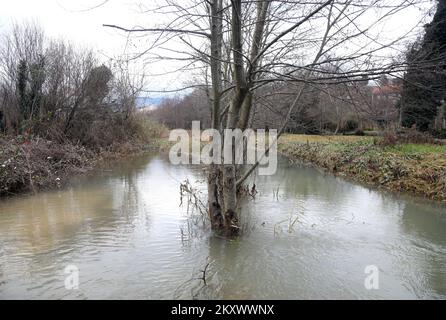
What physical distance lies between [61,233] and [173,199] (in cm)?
319

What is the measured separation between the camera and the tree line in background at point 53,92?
14.6m

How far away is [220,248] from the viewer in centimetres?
583

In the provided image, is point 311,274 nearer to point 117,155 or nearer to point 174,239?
point 174,239

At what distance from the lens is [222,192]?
650cm

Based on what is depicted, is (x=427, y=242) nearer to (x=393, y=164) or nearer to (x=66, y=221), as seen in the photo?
(x=393, y=164)

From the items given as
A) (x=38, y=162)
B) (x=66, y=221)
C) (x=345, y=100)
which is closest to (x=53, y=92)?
(x=38, y=162)

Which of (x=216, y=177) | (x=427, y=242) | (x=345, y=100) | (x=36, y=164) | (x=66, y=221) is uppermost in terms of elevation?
(x=345, y=100)

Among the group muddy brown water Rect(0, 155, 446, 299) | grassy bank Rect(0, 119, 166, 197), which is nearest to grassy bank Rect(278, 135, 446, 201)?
muddy brown water Rect(0, 155, 446, 299)

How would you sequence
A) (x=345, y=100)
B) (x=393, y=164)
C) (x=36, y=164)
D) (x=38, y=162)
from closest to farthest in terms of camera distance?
(x=345, y=100), (x=36, y=164), (x=38, y=162), (x=393, y=164)

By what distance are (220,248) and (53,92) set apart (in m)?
12.5

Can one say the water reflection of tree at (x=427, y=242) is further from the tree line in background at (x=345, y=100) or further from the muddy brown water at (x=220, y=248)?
the tree line in background at (x=345, y=100)

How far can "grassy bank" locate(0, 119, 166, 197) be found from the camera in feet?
31.2

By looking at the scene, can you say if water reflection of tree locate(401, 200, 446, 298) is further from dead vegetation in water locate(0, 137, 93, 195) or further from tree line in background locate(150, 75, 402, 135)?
dead vegetation in water locate(0, 137, 93, 195)

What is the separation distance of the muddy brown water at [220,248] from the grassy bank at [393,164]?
782 millimetres
